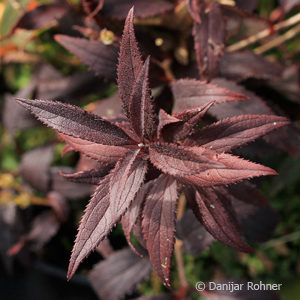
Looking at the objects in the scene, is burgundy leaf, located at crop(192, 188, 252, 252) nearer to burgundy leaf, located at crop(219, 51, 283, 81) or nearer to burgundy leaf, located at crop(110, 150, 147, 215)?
burgundy leaf, located at crop(110, 150, 147, 215)

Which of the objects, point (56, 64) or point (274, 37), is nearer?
point (274, 37)

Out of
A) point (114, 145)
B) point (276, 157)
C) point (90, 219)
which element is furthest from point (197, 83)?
point (276, 157)

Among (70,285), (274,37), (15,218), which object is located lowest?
(70,285)

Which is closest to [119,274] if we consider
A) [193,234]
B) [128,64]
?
[193,234]

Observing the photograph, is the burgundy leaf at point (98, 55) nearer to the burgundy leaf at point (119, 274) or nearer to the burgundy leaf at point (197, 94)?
the burgundy leaf at point (197, 94)

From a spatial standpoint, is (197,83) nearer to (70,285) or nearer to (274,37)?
(274,37)

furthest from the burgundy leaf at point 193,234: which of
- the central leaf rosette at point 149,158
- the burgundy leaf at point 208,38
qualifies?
the burgundy leaf at point 208,38
